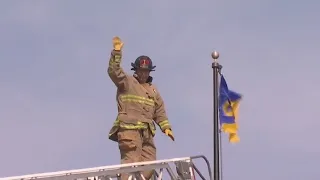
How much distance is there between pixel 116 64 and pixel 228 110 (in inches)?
84.6

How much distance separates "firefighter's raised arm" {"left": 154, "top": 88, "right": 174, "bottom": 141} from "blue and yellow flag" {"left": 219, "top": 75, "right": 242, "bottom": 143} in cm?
80

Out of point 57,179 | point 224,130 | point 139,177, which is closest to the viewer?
point 57,179

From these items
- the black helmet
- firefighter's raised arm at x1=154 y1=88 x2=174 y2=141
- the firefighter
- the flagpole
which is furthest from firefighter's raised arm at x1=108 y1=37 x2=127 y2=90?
the flagpole

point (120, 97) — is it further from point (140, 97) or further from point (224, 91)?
point (224, 91)

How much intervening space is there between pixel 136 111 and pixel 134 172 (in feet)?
4.77

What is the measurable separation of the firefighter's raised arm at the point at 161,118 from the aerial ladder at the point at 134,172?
3.34 ft

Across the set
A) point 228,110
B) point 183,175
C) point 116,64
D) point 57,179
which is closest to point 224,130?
point 228,110

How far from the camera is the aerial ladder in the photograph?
8500 millimetres

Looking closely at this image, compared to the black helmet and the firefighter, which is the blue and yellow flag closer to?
the firefighter

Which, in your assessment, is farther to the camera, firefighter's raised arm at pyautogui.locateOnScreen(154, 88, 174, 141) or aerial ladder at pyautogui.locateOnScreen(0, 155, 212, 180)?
firefighter's raised arm at pyautogui.locateOnScreen(154, 88, 174, 141)

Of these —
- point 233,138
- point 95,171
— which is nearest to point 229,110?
point 233,138

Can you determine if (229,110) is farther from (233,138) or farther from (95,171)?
(95,171)

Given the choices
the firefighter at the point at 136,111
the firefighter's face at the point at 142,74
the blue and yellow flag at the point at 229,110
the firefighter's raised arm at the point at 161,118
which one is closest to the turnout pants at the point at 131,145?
the firefighter at the point at 136,111

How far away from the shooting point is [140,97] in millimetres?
10984
